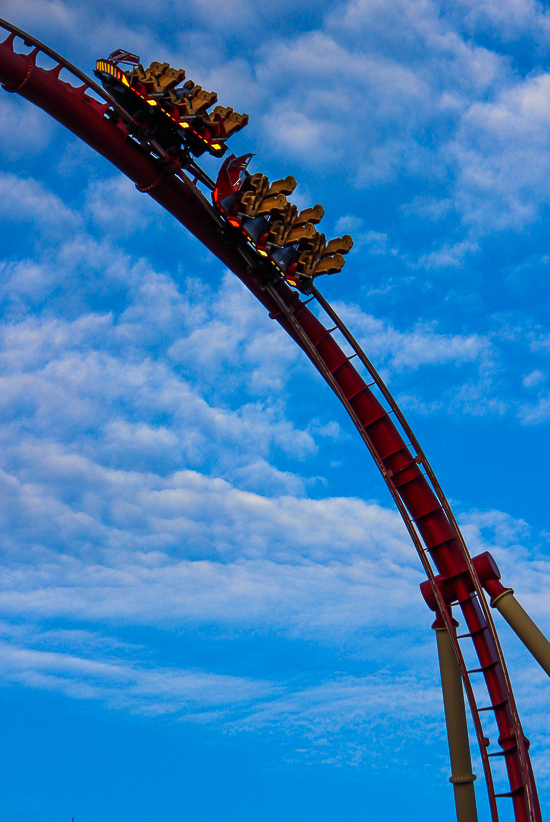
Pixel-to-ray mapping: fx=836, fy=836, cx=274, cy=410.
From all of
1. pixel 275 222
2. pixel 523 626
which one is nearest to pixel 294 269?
pixel 275 222

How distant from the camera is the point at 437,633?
566 inches

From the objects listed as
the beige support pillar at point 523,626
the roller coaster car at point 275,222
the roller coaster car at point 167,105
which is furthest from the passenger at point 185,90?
the beige support pillar at point 523,626

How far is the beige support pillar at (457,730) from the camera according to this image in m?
13.5

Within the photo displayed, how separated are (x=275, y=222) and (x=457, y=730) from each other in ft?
29.7

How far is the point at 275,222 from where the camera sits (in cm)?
1434

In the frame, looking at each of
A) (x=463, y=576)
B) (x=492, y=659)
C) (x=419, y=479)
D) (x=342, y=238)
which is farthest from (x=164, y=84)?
(x=492, y=659)

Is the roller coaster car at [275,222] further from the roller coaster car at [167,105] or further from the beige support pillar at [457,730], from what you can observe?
the beige support pillar at [457,730]

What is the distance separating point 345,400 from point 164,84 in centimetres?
613

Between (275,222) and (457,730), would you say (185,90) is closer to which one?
(275,222)

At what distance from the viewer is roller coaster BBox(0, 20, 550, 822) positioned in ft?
43.8

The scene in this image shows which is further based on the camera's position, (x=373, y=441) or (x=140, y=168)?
(x=373, y=441)

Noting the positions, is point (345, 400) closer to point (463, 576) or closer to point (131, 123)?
point (463, 576)

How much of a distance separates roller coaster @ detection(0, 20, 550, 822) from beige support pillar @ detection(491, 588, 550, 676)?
2 centimetres

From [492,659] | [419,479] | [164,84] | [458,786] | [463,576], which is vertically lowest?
[458,786]
